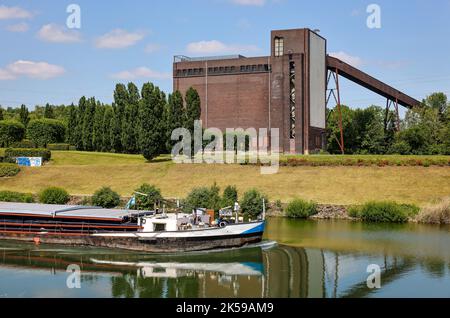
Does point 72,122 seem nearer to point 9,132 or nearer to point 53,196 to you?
point 9,132

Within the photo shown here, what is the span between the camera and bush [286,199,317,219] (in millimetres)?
51469

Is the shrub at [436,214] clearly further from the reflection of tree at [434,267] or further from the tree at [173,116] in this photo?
the tree at [173,116]

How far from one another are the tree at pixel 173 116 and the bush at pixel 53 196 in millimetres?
22814

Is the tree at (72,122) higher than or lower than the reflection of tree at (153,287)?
higher

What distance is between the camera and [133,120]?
284 ft

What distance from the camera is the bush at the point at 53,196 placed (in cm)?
5631

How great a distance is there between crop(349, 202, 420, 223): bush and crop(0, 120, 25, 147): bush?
66.6 meters

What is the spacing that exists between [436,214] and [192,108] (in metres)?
43.1

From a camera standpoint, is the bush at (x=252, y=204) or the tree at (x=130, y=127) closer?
the bush at (x=252, y=204)

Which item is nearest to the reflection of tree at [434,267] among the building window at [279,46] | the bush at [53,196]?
the bush at [53,196]

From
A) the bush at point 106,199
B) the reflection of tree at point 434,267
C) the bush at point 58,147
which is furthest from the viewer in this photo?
the bush at point 58,147

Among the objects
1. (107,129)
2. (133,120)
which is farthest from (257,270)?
(107,129)
